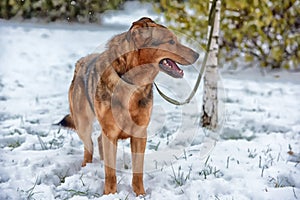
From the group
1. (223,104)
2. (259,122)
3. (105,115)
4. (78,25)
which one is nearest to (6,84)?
(78,25)

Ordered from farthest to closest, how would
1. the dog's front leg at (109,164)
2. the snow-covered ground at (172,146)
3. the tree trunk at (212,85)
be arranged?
the tree trunk at (212,85) → the snow-covered ground at (172,146) → the dog's front leg at (109,164)

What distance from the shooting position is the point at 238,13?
7.30 m

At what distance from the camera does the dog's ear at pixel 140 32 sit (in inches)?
98.6

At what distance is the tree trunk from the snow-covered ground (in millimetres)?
147

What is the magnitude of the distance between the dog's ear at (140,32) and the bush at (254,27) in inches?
160

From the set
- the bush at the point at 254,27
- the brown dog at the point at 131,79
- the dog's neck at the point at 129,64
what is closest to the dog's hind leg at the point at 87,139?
the brown dog at the point at 131,79

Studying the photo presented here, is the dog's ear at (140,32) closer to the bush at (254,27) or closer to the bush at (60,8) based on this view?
the bush at (60,8)

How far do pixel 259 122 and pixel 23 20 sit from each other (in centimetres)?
485

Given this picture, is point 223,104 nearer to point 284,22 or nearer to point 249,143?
point 249,143

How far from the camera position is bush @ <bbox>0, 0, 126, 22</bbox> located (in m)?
4.73

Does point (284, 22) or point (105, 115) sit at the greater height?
point (284, 22)

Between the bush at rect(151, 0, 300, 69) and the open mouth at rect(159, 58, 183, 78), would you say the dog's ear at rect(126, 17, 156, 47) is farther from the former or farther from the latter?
the bush at rect(151, 0, 300, 69)

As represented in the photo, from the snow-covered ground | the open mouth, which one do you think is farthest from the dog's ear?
the snow-covered ground

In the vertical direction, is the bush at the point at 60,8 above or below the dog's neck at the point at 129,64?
above
